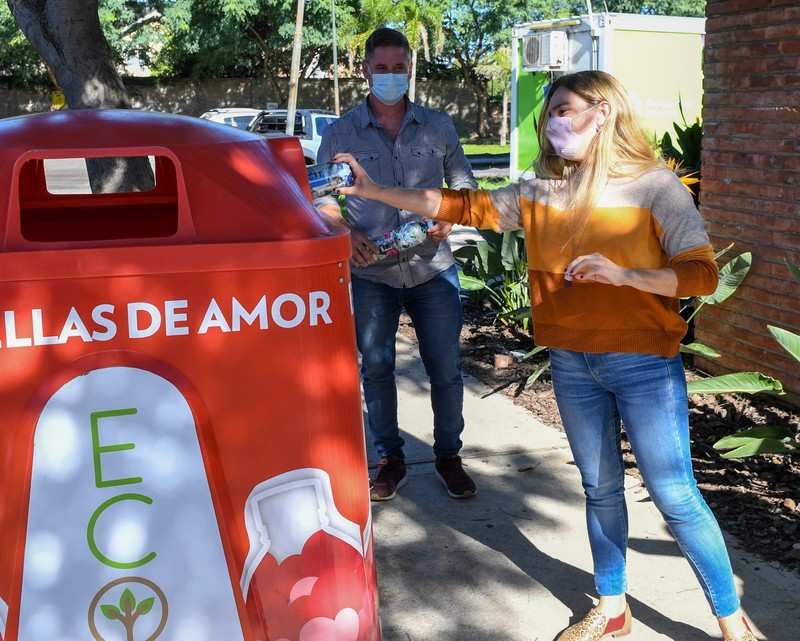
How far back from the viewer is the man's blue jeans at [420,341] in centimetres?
423

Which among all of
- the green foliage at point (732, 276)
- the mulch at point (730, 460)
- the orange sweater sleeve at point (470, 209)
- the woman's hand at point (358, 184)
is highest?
the woman's hand at point (358, 184)

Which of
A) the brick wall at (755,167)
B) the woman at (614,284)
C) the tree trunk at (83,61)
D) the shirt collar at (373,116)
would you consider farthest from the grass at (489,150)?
the woman at (614,284)

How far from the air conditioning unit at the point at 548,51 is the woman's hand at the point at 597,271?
400 inches

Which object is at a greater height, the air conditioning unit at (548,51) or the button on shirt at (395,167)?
the air conditioning unit at (548,51)

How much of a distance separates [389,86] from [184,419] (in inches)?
92.5

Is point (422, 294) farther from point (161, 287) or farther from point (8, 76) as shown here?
point (8, 76)

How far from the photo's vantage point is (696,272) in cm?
268

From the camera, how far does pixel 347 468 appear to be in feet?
7.23

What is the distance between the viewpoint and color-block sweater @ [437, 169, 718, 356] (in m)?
2.74

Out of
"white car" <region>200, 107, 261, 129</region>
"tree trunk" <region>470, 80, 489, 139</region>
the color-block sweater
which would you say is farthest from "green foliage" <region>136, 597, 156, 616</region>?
"tree trunk" <region>470, 80, 489, 139</region>

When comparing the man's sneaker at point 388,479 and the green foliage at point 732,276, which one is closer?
the man's sneaker at point 388,479

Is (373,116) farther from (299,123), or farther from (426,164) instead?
(299,123)

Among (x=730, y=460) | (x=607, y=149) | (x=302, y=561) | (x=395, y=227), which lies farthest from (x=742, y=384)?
(x=302, y=561)

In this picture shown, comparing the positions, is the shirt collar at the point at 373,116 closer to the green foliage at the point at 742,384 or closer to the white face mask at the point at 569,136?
the white face mask at the point at 569,136
